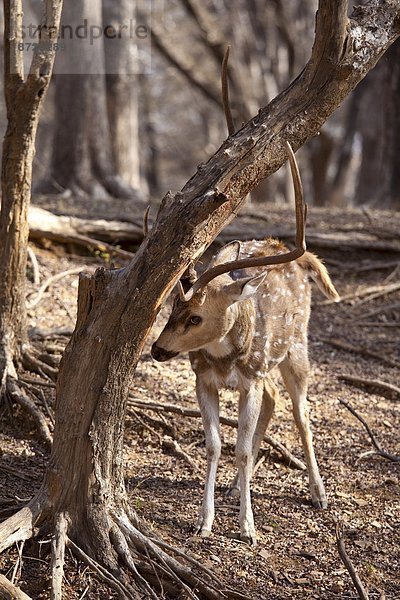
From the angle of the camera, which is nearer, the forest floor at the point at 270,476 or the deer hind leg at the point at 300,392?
the forest floor at the point at 270,476

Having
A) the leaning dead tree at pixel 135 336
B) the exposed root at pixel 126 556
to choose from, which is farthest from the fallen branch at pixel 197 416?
the exposed root at pixel 126 556

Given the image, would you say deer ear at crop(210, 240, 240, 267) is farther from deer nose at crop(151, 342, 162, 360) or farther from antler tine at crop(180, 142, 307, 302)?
deer nose at crop(151, 342, 162, 360)

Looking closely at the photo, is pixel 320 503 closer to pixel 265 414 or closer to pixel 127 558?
pixel 265 414

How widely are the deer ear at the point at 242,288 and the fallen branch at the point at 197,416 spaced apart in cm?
143

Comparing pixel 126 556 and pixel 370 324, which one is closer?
pixel 126 556

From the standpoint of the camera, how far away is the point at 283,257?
5.24 metres

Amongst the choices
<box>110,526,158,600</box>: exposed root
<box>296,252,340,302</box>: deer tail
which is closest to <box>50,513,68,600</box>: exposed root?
<box>110,526,158,600</box>: exposed root

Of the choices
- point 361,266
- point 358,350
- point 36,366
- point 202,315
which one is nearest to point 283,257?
point 202,315

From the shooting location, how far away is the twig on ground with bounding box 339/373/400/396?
27.2ft

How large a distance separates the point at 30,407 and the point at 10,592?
216 centimetres

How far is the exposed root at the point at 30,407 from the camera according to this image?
6.48 m

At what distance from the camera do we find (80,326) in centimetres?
516

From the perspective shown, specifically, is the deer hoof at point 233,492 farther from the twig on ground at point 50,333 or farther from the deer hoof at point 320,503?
the twig on ground at point 50,333

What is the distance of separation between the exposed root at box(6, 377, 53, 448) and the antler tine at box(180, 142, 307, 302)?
154 centimetres
